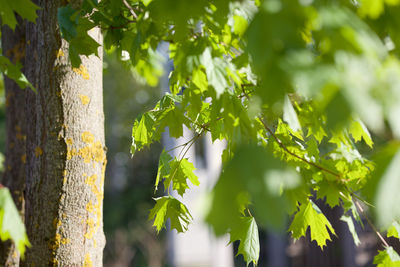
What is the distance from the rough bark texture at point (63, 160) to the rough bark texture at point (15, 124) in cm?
70

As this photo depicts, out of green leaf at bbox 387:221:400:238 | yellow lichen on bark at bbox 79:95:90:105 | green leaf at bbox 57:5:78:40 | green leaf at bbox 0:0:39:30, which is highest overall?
green leaf at bbox 0:0:39:30

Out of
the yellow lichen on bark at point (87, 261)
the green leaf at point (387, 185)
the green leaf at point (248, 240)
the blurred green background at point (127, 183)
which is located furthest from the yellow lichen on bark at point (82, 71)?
the blurred green background at point (127, 183)

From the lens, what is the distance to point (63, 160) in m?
1.37

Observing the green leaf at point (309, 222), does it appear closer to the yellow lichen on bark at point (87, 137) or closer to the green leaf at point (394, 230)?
the green leaf at point (394, 230)

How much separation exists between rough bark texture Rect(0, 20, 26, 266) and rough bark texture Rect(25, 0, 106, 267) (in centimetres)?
70

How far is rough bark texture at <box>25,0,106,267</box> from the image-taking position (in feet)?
4.41

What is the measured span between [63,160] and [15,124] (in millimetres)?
956

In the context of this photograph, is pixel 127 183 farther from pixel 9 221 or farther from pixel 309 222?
pixel 9 221

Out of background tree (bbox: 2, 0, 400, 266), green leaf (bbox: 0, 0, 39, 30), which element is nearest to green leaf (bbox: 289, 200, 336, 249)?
background tree (bbox: 2, 0, 400, 266)

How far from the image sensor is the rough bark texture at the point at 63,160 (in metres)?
1.34

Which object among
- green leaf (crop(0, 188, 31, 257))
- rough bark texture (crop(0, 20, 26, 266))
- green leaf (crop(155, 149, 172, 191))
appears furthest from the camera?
rough bark texture (crop(0, 20, 26, 266))

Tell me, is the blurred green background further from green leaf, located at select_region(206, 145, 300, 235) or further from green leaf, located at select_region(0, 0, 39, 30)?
green leaf, located at select_region(206, 145, 300, 235)

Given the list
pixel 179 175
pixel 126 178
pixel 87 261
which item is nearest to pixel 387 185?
pixel 179 175

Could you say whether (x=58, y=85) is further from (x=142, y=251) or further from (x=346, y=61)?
(x=142, y=251)
